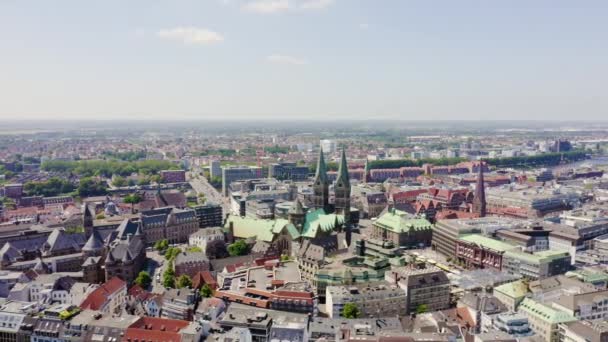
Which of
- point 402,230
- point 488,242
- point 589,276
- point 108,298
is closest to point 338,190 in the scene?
point 402,230

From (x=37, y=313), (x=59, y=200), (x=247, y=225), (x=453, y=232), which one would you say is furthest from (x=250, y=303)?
(x=59, y=200)

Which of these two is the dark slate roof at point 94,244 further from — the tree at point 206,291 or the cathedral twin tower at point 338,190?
the cathedral twin tower at point 338,190

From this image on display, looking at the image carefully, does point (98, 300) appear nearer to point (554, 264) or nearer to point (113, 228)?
point (113, 228)

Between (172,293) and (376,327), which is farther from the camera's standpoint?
(172,293)

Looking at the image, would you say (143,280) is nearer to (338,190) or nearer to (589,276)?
(338,190)

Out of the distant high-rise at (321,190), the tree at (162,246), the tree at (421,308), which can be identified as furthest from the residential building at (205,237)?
the tree at (421,308)

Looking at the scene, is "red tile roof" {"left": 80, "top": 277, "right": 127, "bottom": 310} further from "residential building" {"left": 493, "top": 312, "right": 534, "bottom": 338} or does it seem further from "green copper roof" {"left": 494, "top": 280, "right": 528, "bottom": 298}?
"green copper roof" {"left": 494, "top": 280, "right": 528, "bottom": 298}
